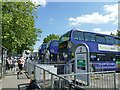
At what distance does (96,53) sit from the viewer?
23000 millimetres

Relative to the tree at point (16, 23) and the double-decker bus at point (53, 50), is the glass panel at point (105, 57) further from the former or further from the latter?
the double-decker bus at point (53, 50)

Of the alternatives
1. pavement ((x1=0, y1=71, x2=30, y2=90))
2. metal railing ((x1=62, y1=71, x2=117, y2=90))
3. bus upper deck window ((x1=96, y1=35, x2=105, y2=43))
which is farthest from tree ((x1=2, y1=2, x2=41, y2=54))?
metal railing ((x1=62, y1=71, x2=117, y2=90))

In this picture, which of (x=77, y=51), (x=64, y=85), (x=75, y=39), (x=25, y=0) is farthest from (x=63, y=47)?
(x=64, y=85)

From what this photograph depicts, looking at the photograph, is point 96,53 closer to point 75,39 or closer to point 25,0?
point 75,39

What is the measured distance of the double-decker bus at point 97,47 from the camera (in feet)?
72.5

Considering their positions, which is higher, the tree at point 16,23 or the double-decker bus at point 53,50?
the tree at point 16,23

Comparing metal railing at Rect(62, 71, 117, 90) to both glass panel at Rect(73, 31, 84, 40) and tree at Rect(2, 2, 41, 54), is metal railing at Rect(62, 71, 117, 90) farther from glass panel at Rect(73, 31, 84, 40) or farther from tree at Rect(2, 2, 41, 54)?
tree at Rect(2, 2, 41, 54)

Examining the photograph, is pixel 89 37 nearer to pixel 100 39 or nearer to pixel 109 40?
pixel 100 39

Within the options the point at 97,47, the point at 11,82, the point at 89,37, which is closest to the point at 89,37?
the point at 89,37

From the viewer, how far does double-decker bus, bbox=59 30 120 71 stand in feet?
72.5

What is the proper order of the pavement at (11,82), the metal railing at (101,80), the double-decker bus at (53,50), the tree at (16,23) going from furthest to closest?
the double-decker bus at (53,50) → the tree at (16,23) → the pavement at (11,82) → the metal railing at (101,80)

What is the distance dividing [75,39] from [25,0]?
365 inches

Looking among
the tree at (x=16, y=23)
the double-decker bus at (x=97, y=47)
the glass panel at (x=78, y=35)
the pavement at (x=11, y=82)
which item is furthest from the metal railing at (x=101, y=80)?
the tree at (x=16, y=23)

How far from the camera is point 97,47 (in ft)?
75.7
